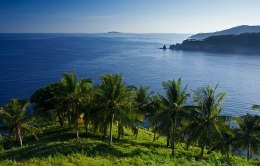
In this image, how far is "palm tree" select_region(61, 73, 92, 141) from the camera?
4519 centimetres

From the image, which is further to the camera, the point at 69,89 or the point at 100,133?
the point at 100,133

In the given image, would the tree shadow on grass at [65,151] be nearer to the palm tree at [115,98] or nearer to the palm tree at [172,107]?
the palm tree at [115,98]

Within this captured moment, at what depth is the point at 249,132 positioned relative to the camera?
48.8 m

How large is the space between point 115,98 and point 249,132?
23.2 meters

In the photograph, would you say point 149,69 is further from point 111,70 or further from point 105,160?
point 105,160

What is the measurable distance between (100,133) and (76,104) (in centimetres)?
1084

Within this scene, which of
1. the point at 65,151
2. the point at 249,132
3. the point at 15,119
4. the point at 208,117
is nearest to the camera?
the point at 65,151

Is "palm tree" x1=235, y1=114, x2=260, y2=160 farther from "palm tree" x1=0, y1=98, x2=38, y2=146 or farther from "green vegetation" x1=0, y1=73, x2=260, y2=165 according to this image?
"palm tree" x1=0, y1=98, x2=38, y2=146

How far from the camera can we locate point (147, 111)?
59.5 meters

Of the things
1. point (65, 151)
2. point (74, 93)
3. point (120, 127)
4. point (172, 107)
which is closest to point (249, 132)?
point (172, 107)

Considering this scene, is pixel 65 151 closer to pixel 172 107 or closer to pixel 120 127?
pixel 120 127

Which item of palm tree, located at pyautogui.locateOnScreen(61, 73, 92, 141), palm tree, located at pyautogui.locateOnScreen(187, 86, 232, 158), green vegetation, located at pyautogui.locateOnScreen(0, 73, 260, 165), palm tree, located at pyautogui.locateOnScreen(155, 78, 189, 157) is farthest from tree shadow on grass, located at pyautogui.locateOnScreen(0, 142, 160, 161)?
palm tree, located at pyautogui.locateOnScreen(187, 86, 232, 158)

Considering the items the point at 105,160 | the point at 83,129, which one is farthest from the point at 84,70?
the point at 105,160

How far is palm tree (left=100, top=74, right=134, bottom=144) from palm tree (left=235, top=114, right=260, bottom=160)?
1844 cm
